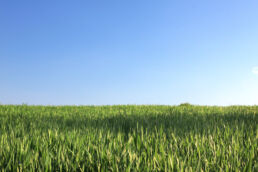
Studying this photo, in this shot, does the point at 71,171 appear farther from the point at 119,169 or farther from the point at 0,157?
the point at 0,157

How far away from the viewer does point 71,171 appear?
5.36ft

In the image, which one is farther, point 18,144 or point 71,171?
point 18,144

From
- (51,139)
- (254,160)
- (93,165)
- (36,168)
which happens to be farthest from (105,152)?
(254,160)

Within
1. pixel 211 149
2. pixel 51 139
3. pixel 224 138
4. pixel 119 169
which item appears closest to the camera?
pixel 119 169

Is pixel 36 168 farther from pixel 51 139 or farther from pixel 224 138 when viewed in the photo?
pixel 224 138

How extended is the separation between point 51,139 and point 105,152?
805 mm

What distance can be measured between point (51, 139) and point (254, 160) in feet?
6.74

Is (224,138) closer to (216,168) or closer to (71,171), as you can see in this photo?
(216,168)

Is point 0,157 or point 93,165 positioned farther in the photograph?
point 0,157

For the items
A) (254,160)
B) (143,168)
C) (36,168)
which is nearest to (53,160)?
(36,168)

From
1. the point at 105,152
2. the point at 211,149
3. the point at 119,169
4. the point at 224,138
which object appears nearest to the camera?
the point at 119,169

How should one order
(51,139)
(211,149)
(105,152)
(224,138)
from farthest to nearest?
(224,138) → (51,139) → (211,149) → (105,152)

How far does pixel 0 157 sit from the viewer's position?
1899mm

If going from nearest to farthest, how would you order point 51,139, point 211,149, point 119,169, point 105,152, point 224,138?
point 119,169 → point 105,152 → point 211,149 → point 51,139 → point 224,138
